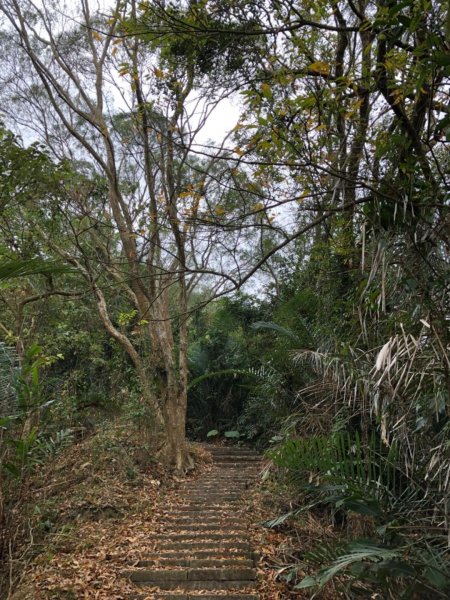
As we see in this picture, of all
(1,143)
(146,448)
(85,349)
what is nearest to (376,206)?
(1,143)

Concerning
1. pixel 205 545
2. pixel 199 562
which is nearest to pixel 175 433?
pixel 205 545

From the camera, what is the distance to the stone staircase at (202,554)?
4.18 meters

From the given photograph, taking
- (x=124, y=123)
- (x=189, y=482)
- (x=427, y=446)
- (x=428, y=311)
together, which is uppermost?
(x=124, y=123)

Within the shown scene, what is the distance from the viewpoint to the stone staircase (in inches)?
165

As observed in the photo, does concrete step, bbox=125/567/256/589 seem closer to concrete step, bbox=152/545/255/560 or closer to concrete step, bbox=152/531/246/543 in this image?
concrete step, bbox=152/545/255/560

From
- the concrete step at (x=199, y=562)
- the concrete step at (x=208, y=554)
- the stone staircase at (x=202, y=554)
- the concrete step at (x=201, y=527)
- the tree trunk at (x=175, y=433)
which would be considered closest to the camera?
the stone staircase at (x=202, y=554)

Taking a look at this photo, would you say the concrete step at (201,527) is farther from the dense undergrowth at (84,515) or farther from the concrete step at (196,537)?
the dense undergrowth at (84,515)

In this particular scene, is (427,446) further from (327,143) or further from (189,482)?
(189,482)

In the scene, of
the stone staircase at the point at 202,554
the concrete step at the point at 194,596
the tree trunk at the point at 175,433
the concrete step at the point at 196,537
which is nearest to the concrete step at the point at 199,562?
the stone staircase at the point at 202,554

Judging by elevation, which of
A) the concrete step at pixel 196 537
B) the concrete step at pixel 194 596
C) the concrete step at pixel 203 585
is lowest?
the concrete step at pixel 203 585

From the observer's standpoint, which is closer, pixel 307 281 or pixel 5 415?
pixel 5 415

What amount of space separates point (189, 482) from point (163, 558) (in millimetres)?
3231

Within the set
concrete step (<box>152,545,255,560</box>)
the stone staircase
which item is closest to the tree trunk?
the stone staircase

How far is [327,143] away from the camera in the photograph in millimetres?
3479
